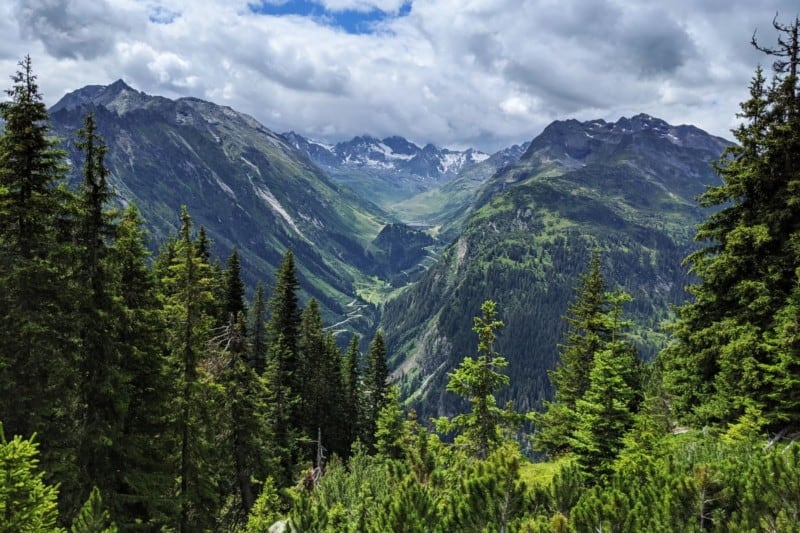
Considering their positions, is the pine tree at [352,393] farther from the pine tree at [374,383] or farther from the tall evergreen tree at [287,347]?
the tall evergreen tree at [287,347]

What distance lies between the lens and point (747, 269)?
20.2m

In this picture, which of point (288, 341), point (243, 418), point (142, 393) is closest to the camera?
point (142, 393)

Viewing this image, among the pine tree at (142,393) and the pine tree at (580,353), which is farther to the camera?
the pine tree at (580,353)

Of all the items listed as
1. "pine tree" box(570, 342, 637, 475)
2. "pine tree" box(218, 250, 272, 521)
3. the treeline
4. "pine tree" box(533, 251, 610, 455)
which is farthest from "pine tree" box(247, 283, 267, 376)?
"pine tree" box(570, 342, 637, 475)

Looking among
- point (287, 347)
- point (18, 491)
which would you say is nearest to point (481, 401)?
point (18, 491)

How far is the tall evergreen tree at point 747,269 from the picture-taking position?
1834 cm

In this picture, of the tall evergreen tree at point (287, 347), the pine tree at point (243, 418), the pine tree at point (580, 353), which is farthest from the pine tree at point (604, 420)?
the tall evergreen tree at point (287, 347)

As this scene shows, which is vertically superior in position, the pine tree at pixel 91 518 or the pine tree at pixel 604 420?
the pine tree at pixel 604 420

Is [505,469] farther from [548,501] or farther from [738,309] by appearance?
[738,309]

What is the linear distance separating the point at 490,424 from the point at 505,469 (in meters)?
12.6

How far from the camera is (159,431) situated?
2256cm

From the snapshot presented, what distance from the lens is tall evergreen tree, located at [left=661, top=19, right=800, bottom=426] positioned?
18.3 m

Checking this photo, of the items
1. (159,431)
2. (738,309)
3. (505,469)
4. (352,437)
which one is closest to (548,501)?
(505,469)

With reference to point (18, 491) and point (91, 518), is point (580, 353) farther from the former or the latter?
point (18, 491)
